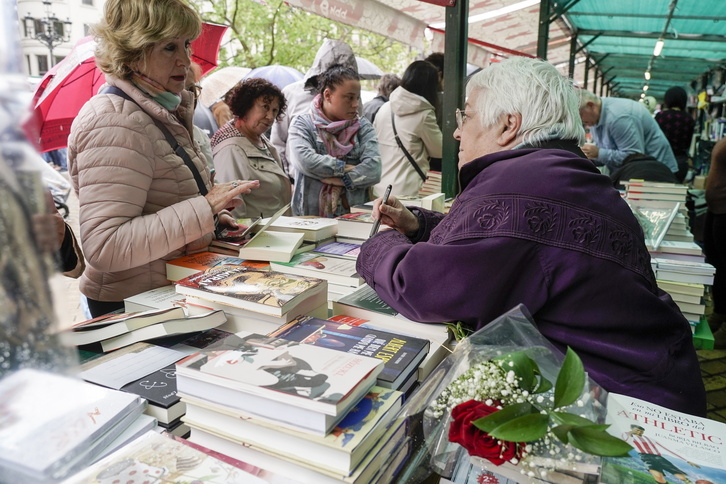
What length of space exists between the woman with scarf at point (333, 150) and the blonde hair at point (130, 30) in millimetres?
1596

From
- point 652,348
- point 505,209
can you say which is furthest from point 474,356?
point 652,348

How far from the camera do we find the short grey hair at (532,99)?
1.42 m

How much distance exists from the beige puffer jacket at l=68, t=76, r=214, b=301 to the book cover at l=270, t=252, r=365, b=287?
0.96 feet

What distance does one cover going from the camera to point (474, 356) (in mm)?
921

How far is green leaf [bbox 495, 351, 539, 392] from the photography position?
31.9 inches

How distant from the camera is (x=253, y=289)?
51.7 inches

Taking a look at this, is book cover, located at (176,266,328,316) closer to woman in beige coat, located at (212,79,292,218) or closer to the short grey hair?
the short grey hair

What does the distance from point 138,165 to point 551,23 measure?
24.5ft

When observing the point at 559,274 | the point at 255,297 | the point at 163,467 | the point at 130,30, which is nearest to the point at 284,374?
the point at 163,467

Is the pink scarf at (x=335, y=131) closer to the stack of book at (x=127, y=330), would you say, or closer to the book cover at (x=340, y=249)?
A: the book cover at (x=340, y=249)

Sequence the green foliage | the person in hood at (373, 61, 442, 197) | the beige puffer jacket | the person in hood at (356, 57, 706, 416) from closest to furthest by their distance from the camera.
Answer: the person in hood at (356, 57, 706, 416)
the beige puffer jacket
the person in hood at (373, 61, 442, 197)
the green foliage

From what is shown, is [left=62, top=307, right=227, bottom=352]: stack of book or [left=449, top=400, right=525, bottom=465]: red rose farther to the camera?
[left=62, top=307, right=227, bottom=352]: stack of book

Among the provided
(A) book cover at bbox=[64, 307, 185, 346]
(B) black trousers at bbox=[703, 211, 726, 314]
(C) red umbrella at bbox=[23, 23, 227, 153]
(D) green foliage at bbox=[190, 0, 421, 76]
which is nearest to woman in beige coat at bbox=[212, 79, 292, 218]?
(C) red umbrella at bbox=[23, 23, 227, 153]

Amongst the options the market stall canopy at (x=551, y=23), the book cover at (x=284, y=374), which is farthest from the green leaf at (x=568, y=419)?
the market stall canopy at (x=551, y=23)
